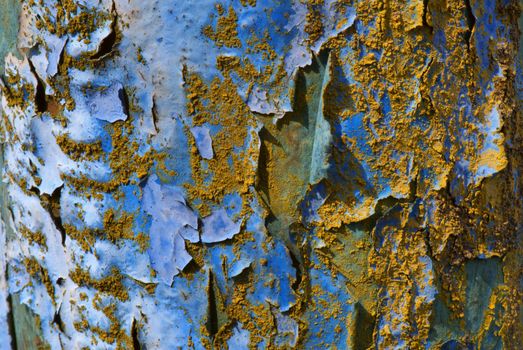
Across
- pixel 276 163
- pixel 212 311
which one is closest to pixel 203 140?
pixel 276 163

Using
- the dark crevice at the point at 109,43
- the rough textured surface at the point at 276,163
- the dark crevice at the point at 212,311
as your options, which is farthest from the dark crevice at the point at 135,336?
the dark crevice at the point at 109,43

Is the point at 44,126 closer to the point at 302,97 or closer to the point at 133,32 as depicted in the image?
the point at 133,32

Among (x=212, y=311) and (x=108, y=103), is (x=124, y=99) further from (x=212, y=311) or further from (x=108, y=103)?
(x=212, y=311)

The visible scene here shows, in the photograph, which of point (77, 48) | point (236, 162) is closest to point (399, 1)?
point (236, 162)

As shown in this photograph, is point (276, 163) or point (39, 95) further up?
point (39, 95)

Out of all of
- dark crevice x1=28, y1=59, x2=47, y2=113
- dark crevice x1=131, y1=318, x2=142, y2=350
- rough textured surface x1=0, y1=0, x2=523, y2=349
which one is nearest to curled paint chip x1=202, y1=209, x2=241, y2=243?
rough textured surface x1=0, y1=0, x2=523, y2=349

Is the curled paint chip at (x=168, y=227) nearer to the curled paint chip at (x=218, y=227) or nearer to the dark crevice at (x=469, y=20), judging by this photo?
the curled paint chip at (x=218, y=227)

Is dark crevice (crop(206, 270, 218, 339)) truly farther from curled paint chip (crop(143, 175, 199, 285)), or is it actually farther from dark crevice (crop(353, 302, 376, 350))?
dark crevice (crop(353, 302, 376, 350))
